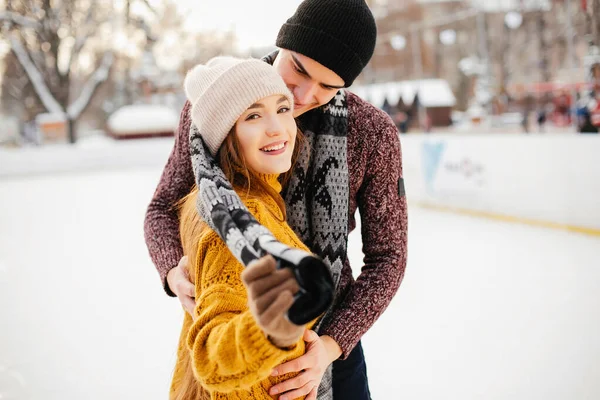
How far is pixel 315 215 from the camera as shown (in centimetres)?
126

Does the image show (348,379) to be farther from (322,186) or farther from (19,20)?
(19,20)

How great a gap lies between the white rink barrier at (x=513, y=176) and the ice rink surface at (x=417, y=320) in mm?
257

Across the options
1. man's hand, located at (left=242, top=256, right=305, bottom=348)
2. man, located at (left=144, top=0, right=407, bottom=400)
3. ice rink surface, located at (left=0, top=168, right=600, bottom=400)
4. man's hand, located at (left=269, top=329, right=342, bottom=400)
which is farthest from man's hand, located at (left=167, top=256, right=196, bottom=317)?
ice rink surface, located at (left=0, top=168, right=600, bottom=400)

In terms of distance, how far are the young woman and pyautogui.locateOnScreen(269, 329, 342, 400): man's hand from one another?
0.02 m

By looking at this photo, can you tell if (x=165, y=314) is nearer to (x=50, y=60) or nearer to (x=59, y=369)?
(x=59, y=369)

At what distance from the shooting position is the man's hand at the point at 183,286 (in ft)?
3.62

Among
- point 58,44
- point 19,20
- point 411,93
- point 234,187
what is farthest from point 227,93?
point 58,44

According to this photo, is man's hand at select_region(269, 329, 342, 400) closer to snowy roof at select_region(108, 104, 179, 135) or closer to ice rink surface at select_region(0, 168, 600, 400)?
ice rink surface at select_region(0, 168, 600, 400)

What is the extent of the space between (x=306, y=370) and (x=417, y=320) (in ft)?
8.99

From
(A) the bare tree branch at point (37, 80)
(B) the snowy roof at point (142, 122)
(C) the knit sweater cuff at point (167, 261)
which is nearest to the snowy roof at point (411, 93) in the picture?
(B) the snowy roof at point (142, 122)

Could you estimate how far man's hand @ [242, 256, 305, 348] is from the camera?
0.74 meters

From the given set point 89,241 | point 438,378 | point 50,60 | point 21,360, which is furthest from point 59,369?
point 50,60

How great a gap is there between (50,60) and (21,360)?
73.3 feet

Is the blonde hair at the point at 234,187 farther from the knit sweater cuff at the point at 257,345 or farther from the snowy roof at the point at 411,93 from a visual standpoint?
the snowy roof at the point at 411,93
